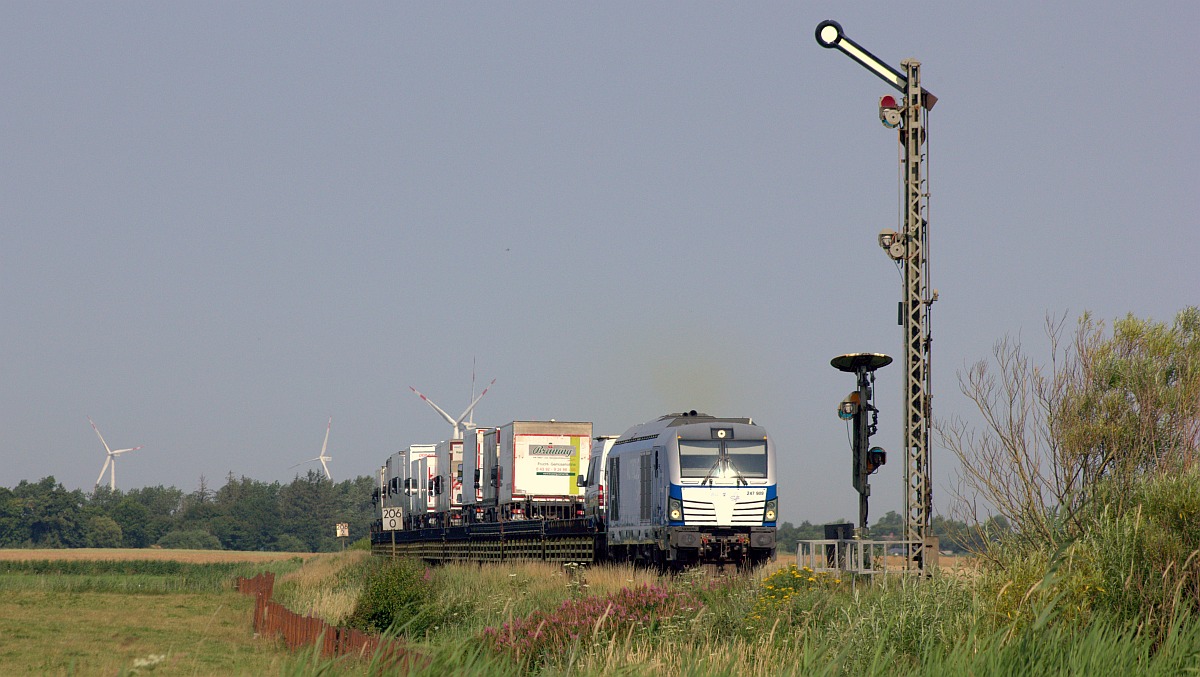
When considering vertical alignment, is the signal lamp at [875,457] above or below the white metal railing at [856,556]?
above

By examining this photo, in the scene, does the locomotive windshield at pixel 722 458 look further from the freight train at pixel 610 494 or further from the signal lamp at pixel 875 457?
the signal lamp at pixel 875 457

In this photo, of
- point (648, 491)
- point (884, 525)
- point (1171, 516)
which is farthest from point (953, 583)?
point (884, 525)

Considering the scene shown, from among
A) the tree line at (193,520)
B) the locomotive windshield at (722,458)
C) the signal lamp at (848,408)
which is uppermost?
the signal lamp at (848,408)

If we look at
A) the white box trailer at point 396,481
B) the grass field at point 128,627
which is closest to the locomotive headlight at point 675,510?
the grass field at point 128,627

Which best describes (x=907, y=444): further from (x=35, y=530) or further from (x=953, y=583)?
(x=35, y=530)

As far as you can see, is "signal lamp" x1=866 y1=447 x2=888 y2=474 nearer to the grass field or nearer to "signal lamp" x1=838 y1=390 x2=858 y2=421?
"signal lamp" x1=838 y1=390 x2=858 y2=421

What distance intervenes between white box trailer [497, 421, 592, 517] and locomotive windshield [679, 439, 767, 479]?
11.8m

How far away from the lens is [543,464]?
1647 inches

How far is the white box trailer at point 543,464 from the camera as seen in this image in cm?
4138

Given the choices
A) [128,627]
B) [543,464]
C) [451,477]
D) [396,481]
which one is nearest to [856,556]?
[543,464]

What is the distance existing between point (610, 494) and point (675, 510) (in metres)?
5.32

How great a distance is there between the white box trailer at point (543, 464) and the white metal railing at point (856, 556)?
19.4m

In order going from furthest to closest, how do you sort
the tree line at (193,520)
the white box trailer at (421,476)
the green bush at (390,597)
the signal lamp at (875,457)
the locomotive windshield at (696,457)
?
the tree line at (193,520) → the white box trailer at (421,476) → the locomotive windshield at (696,457) → the green bush at (390,597) → the signal lamp at (875,457)

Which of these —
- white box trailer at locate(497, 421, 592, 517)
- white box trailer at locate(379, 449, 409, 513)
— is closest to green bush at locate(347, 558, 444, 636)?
white box trailer at locate(497, 421, 592, 517)
